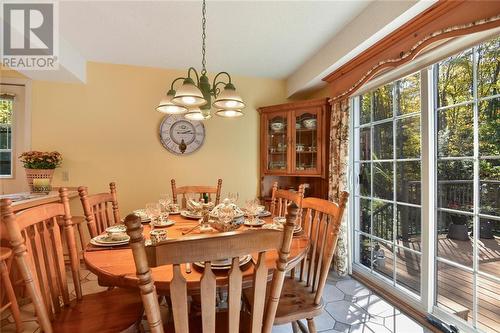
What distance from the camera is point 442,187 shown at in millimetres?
1841

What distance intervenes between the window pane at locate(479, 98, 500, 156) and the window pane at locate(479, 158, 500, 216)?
7 centimetres

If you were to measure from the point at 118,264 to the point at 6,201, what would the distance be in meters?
0.48

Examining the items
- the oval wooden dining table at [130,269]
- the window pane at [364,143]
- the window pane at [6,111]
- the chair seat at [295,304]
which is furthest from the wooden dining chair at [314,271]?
the window pane at [6,111]

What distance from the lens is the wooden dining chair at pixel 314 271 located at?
4.17 ft

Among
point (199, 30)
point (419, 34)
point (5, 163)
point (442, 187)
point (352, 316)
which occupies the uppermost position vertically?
point (199, 30)

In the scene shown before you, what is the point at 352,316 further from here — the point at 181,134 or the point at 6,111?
the point at 6,111

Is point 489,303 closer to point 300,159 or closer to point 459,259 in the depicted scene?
point 459,259

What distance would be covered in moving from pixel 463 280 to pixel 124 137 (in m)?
3.62

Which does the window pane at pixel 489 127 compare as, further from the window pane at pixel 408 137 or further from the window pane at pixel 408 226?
the window pane at pixel 408 226

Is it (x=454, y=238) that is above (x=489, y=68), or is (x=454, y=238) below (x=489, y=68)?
below

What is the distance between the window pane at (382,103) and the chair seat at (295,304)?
1.84 m

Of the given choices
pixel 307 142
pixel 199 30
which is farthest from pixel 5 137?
pixel 307 142

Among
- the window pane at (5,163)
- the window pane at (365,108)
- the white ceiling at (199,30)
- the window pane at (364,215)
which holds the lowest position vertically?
the window pane at (364,215)

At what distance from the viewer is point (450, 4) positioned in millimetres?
1463
